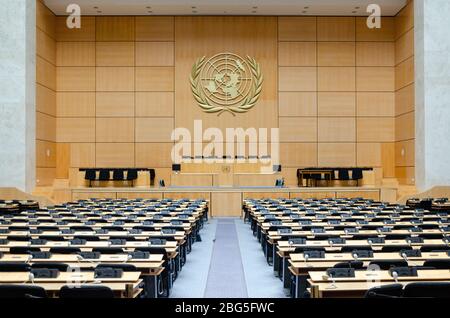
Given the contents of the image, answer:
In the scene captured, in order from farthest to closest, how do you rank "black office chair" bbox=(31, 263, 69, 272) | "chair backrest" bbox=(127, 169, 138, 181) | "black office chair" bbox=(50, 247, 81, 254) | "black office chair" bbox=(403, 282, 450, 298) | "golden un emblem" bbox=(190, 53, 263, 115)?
"golden un emblem" bbox=(190, 53, 263, 115)
"chair backrest" bbox=(127, 169, 138, 181)
"black office chair" bbox=(50, 247, 81, 254)
"black office chair" bbox=(31, 263, 69, 272)
"black office chair" bbox=(403, 282, 450, 298)

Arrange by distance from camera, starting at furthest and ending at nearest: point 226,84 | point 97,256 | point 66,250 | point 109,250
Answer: point 226,84
point 66,250
point 109,250
point 97,256

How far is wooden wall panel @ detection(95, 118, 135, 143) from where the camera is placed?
1048 inches

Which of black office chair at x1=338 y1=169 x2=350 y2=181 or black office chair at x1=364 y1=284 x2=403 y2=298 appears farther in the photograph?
black office chair at x1=338 y1=169 x2=350 y2=181

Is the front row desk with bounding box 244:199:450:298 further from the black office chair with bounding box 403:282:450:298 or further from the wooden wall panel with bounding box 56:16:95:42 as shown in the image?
the wooden wall panel with bounding box 56:16:95:42

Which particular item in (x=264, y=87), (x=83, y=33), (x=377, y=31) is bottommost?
(x=264, y=87)

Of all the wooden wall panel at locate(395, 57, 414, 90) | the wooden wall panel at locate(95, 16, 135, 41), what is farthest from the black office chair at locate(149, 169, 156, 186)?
the wooden wall panel at locate(395, 57, 414, 90)

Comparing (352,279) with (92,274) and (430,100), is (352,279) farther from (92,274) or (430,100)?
(430,100)

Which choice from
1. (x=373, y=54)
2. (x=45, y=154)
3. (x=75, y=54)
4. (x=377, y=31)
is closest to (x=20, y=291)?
(x=45, y=154)

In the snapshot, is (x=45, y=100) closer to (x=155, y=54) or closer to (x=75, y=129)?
(x=75, y=129)

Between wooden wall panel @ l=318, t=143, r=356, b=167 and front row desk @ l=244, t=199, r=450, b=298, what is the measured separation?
1424 centimetres

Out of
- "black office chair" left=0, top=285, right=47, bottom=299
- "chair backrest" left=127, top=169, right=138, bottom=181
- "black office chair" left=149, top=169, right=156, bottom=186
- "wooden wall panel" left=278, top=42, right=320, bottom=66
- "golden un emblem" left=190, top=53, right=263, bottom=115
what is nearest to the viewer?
"black office chair" left=0, top=285, right=47, bottom=299

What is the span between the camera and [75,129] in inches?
1045

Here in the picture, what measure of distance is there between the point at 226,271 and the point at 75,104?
18.9 metres
